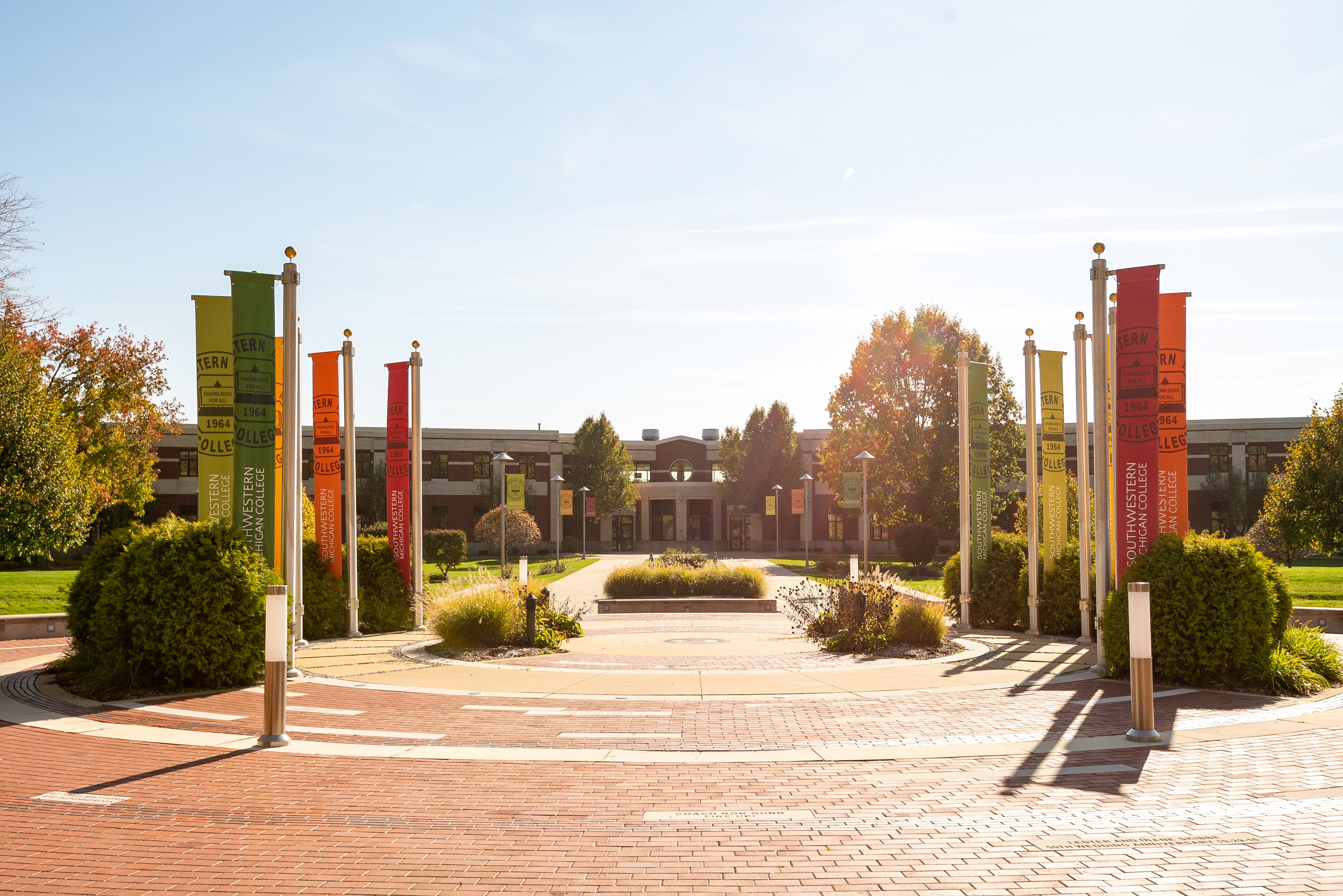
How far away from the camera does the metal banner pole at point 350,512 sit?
1422 centimetres

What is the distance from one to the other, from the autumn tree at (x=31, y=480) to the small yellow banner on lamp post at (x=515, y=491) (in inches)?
423

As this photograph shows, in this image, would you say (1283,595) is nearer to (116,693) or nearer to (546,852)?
(546,852)

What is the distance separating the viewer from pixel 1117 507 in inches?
424

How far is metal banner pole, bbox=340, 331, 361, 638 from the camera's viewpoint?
1422cm

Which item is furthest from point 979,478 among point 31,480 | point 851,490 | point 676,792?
point 31,480

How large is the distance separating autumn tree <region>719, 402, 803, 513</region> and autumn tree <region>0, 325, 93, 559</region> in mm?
42549

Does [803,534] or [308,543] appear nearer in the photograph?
[308,543]

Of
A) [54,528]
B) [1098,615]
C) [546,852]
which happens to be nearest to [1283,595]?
[1098,615]

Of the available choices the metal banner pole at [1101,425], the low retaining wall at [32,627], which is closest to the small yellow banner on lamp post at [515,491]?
the low retaining wall at [32,627]

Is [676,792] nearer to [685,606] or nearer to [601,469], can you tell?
[685,606]

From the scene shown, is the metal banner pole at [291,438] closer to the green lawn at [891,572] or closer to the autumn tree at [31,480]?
the autumn tree at [31,480]

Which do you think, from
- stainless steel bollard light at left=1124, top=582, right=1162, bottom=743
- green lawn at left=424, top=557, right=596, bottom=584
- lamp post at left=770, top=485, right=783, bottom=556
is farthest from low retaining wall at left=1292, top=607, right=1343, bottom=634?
lamp post at left=770, top=485, right=783, bottom=556

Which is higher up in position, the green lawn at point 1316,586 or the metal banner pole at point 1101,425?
the metal banner pole at point 1101,425

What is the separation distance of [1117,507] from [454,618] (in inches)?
345
